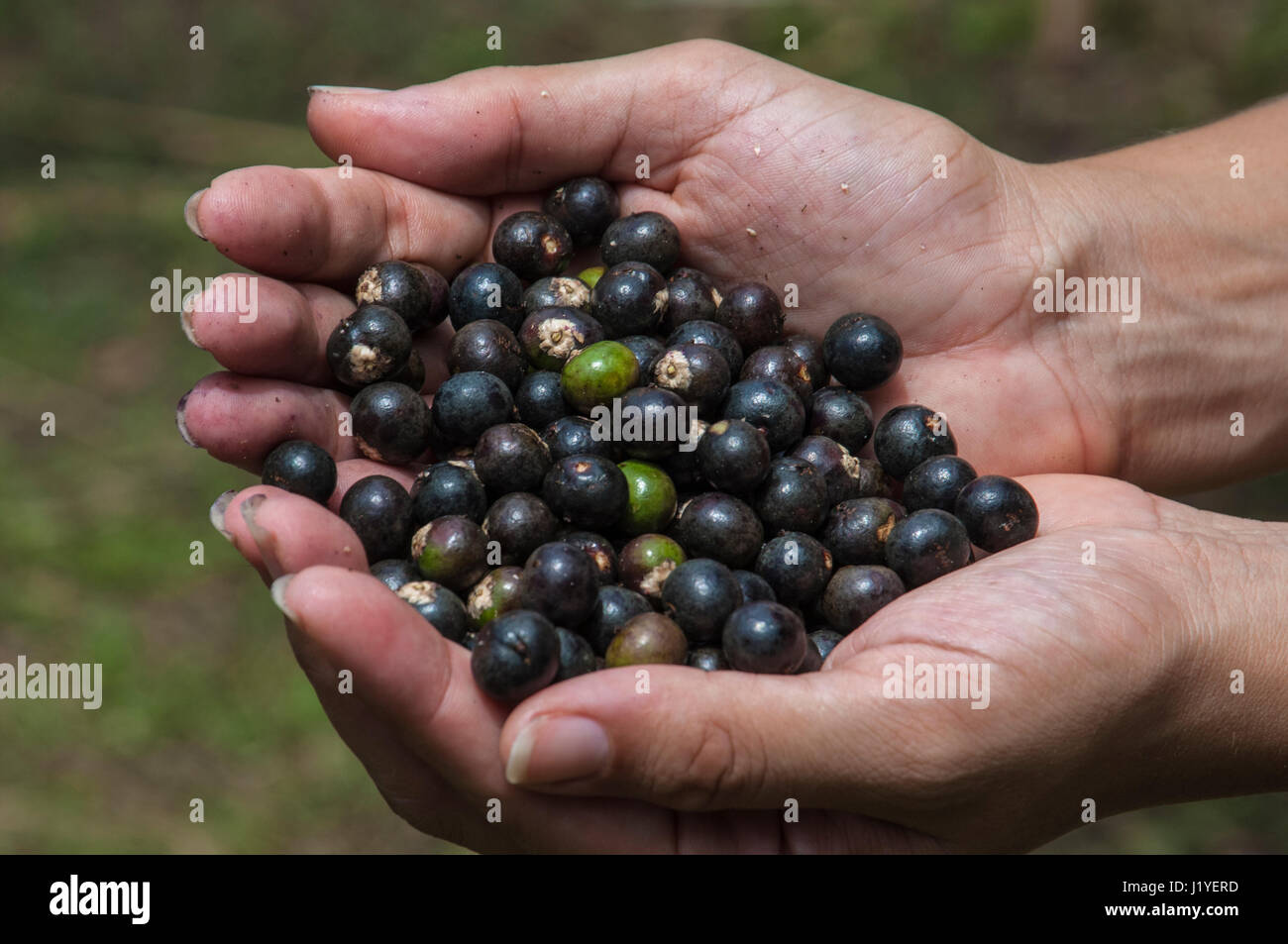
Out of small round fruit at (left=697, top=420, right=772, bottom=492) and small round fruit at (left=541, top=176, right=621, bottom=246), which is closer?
small round fruit at (left=697, top=420, right=772, bottom=492)

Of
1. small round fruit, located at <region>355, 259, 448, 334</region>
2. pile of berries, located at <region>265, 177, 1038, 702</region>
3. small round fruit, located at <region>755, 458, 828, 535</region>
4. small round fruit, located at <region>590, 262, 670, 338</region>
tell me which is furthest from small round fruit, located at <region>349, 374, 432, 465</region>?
small round fruit, located at <region>755, 458, 828, 535</region>

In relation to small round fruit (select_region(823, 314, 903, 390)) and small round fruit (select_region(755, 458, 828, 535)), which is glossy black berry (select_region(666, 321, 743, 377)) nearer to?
small round fruit (select_region(823, 314, 903, 390))

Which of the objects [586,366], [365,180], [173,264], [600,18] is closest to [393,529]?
[586,366]

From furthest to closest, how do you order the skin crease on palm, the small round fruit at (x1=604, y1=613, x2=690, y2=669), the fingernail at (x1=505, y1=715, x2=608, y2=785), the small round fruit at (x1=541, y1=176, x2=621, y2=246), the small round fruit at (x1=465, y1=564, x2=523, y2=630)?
the small round fruit at (x1=541, y1=176, x2=621, y2=246), the small round fruit at (x1=465, y1=564, x2=523, y2=630), the small round fruit at (x1=604, y1=613, x2=690, y2=669), the skin crease on palm, the fingernail at (x1=505, y1=715, x2=608, y2=785)

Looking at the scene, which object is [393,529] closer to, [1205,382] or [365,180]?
[365,180]

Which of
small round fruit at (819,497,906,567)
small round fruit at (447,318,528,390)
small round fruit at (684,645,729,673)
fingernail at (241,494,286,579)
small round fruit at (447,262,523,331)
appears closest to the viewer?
fingernail at (241,494,286,579)

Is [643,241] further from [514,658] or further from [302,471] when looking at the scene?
[514,658]

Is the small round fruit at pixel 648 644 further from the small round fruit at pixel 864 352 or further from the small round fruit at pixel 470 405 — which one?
the small round fruit at pixel 864 352
